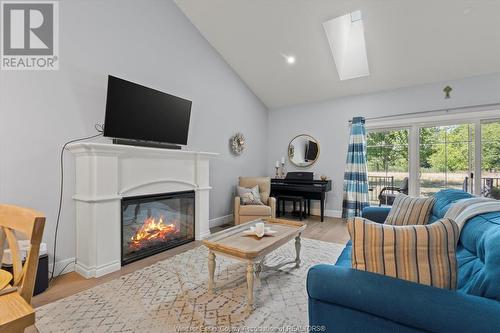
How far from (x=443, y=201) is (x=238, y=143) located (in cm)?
331

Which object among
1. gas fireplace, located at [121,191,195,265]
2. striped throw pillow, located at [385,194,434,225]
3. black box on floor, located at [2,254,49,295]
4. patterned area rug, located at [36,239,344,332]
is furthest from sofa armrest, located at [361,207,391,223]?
black box on floor, located at [2,254,49,295]

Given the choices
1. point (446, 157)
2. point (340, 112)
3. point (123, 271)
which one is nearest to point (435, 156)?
point (446, 157)

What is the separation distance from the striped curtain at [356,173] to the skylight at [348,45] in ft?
2.81

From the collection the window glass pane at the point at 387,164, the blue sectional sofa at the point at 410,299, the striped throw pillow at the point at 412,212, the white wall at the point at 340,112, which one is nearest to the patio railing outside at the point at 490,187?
the window glass pane at the point at 387,164

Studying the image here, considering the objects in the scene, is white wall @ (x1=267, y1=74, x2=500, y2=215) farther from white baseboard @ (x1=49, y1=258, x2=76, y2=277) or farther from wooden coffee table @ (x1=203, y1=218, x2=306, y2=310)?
white baseboard @ (x1=49, y1=258, x2=76, y2=277)

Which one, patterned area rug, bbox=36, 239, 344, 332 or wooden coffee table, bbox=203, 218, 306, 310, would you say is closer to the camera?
patterned area rug, bbox=36, 239, 344, 332

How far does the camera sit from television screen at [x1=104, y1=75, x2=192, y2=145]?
2.53 meters

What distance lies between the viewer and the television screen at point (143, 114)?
2533 mm

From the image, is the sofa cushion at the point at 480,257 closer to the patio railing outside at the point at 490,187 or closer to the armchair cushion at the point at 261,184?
the armchair cushion at the point at 261,184

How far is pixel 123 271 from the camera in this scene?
95.8 inches

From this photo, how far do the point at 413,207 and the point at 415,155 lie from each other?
275 cm

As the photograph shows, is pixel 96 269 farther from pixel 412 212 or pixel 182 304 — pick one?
pixel 412 212

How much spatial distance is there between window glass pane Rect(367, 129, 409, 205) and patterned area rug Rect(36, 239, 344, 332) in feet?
9.78

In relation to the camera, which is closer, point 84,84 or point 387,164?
point 84,84
